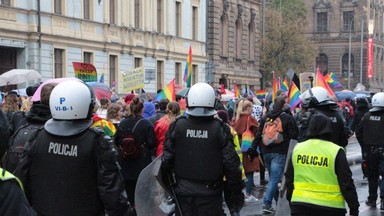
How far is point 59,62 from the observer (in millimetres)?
28875

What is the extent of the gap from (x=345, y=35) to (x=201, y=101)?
260 feet

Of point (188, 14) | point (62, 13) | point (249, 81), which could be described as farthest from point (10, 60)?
point (249, 81)

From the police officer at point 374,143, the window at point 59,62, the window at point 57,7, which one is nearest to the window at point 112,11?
the window at point 57,7

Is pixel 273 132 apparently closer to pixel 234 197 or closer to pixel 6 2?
pixel 234 197

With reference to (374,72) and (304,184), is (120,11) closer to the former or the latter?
(304,184)

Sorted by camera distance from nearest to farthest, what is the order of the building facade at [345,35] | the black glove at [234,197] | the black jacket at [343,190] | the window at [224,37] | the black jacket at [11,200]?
the black jacket at [11,200]
the black jacket at [343,190]
the black glove at [234,197]
the window at [224,37]
the building facade at [345,35]

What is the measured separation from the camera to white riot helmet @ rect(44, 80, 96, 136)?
4.86 meters

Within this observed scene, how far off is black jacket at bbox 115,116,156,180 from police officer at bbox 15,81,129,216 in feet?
12.4

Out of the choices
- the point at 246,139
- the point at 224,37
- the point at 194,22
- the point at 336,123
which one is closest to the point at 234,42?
the point at 224,37

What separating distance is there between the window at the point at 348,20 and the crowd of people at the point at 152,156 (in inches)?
2944

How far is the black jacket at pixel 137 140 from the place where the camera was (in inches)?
344

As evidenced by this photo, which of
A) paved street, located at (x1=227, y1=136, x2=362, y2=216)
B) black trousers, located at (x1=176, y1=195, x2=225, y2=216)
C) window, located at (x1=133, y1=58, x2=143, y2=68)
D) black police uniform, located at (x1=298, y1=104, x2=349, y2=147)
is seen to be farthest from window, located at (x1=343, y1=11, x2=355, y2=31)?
black trousers, located at (x1=176, y1=195, x2=225, y2=216)

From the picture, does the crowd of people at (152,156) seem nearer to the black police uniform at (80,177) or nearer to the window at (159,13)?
the black police uniform at (80,177)

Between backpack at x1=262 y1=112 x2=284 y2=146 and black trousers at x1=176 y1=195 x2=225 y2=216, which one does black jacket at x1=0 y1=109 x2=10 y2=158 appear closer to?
black trousers at x1=176 y1=195 x2=225 y2=216
